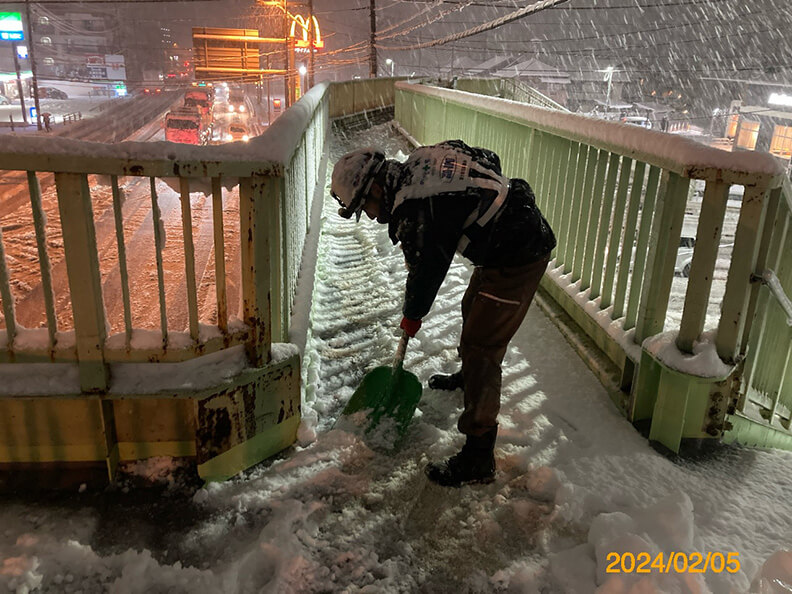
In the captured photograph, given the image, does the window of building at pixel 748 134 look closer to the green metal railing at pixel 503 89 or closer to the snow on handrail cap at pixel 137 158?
the green metal railing at pixel 503 89

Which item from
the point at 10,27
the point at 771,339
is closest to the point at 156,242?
the point at 771,339

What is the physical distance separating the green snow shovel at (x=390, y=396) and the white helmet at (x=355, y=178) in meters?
Result: 0.91

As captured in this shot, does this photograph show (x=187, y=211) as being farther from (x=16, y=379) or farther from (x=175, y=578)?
(x=175, y=578)

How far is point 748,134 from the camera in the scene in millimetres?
38938

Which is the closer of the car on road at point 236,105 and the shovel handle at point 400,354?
the shovel handle at point 400,354

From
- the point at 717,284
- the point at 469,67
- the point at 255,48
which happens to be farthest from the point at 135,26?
the point at 717,284

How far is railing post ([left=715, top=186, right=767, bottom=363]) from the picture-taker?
2.80 m

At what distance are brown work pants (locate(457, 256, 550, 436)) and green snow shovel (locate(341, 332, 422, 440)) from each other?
443mm

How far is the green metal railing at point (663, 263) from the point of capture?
2.88 metres

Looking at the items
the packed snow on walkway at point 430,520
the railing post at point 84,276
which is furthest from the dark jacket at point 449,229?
the railing post at point 84,276

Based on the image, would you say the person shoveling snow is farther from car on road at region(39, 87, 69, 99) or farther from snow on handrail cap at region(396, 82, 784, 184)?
car on road at region(39, 87, 69, 99)

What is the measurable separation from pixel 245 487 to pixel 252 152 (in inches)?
59.5
